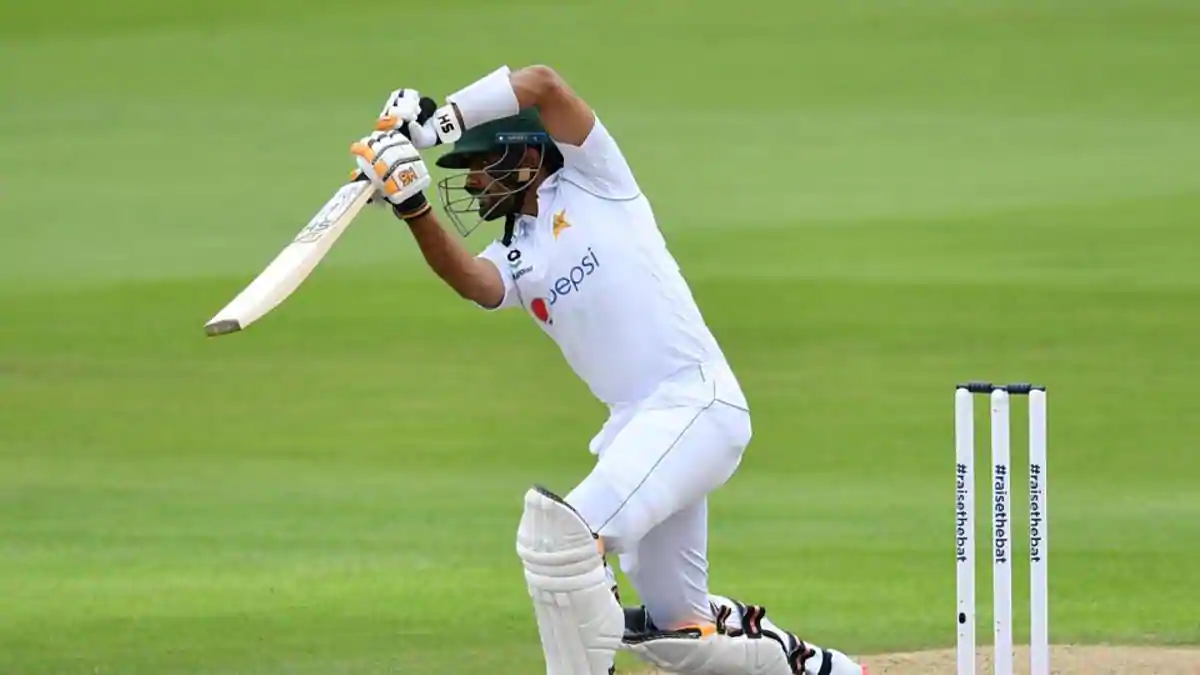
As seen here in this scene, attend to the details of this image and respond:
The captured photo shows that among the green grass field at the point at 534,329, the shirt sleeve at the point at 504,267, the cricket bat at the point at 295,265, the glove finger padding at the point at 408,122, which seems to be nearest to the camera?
the cricket bat at the point at 295,265

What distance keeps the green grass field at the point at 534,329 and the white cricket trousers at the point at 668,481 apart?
1.20 meters

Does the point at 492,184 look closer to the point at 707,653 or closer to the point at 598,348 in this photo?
the point at 598,348

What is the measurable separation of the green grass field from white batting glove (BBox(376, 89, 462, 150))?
192 cm

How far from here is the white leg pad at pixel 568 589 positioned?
438cm

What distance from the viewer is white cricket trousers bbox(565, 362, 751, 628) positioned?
4.51 m

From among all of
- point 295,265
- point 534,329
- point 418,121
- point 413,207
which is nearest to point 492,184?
point 418,121

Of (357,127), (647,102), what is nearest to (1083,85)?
(647,102)

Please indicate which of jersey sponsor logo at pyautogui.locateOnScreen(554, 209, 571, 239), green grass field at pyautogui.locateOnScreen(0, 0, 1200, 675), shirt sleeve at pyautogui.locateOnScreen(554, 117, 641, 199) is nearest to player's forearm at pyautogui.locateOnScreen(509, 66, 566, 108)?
shirt sleeve at pyautogui.locateOnScreen(554, 117, 641, 199)

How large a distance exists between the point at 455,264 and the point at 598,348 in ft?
1.27

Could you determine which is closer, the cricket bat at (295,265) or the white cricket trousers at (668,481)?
the cricket bat at (295,265)

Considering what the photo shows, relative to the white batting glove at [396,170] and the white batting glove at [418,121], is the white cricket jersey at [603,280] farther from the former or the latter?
the white batting glove at [396,170]

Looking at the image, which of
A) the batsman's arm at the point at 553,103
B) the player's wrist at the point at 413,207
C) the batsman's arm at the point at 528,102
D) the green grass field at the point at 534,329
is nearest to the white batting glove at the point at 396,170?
the player's wrist at the point at 413,207

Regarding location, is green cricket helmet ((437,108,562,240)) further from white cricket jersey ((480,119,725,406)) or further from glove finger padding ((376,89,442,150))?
glove finger padding ((376,89,442,150))

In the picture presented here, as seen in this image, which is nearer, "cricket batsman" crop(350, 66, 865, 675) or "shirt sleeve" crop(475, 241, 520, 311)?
"cricket batsman" crop(350, 66, 865, 675)
